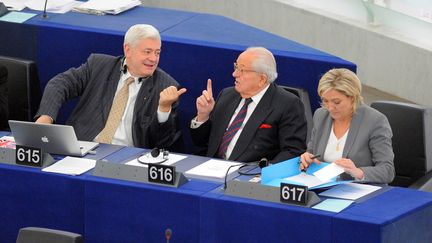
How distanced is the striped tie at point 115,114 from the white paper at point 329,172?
1.68 meters

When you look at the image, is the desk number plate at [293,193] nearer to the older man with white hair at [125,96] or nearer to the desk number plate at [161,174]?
the desk number plate at [161,174]

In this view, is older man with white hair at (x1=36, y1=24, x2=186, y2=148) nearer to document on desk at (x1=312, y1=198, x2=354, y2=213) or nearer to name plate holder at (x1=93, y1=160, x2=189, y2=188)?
name plate holder at (x1=93, y1=160, x2=189, y2=188)

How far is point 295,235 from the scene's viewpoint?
5.41 meters

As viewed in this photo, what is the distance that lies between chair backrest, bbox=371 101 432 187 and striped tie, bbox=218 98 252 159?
78 cm

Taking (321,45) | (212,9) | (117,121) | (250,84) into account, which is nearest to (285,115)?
(250,84)

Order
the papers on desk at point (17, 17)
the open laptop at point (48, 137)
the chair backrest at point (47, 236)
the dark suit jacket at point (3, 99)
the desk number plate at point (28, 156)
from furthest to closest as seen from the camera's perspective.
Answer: the papers on desk at point (17, 17), the dark suit jacket at point (3, 99), the open laptop at point (48, 137), the desk number plate at point (28, 156), the chair backrest at point (47, 236)

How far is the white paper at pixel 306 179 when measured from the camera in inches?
223

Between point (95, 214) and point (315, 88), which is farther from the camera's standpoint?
point (315, 88)

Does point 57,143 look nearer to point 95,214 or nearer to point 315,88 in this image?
point 95,214

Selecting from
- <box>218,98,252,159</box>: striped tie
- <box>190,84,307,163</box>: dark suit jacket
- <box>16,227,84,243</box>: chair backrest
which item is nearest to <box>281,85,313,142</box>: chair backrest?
<box>190,84,307,163</box>: dark suit jacket

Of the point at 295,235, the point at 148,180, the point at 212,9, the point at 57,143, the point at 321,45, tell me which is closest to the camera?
the point at 295,235

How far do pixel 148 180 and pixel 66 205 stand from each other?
48cm

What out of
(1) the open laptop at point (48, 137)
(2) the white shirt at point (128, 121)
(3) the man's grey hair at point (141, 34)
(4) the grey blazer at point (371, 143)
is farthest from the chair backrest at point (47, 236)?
(3) the man's grey hair at point (141, 34)

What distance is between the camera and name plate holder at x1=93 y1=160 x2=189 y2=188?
19.0 ft
